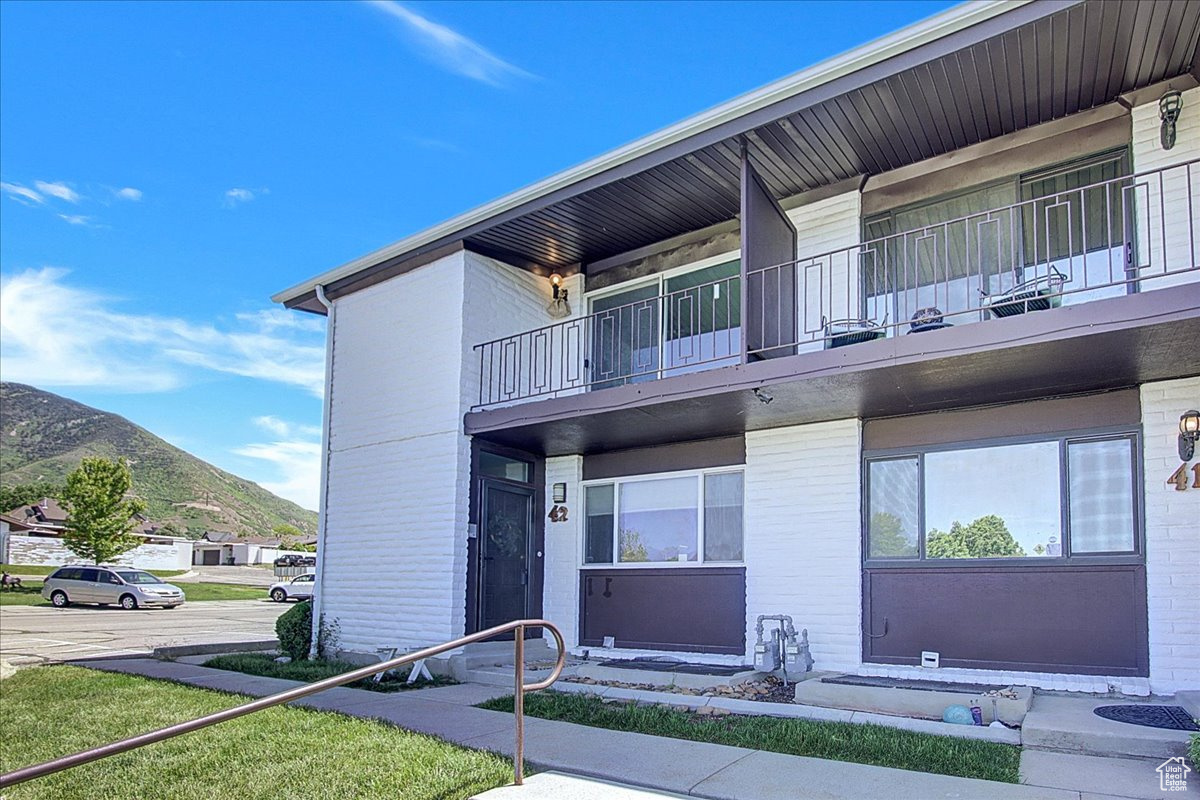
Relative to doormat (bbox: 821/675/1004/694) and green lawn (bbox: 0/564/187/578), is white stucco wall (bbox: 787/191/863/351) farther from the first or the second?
green lawn (bbox: 0/564/187/578)

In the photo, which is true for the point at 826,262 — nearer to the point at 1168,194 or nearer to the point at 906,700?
the point at 1168,194

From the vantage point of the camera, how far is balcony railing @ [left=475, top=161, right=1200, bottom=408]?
6988mm

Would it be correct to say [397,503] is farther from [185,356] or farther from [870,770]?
[185,356]

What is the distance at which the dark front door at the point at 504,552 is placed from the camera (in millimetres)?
10391

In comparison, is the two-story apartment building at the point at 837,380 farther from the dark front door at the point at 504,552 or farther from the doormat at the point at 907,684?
the doormat at the point at 907,684

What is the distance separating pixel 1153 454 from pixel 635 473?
5.51 meters

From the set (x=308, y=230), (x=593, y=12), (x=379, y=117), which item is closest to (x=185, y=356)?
(x=308, y=230)

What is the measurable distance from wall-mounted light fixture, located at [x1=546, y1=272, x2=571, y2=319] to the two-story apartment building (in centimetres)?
9

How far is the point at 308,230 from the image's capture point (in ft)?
98.2

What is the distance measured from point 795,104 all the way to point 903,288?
2.31 m

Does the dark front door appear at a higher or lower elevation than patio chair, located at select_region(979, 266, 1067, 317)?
lower

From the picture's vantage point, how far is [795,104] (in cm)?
746

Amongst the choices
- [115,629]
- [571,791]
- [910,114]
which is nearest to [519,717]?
[571,791]

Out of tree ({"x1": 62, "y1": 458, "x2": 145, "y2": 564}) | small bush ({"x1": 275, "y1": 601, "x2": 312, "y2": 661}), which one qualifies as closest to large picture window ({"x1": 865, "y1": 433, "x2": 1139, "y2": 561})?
small bush ({"x1": 275, "y1": 601, "x2": 312, "y2": 661})
